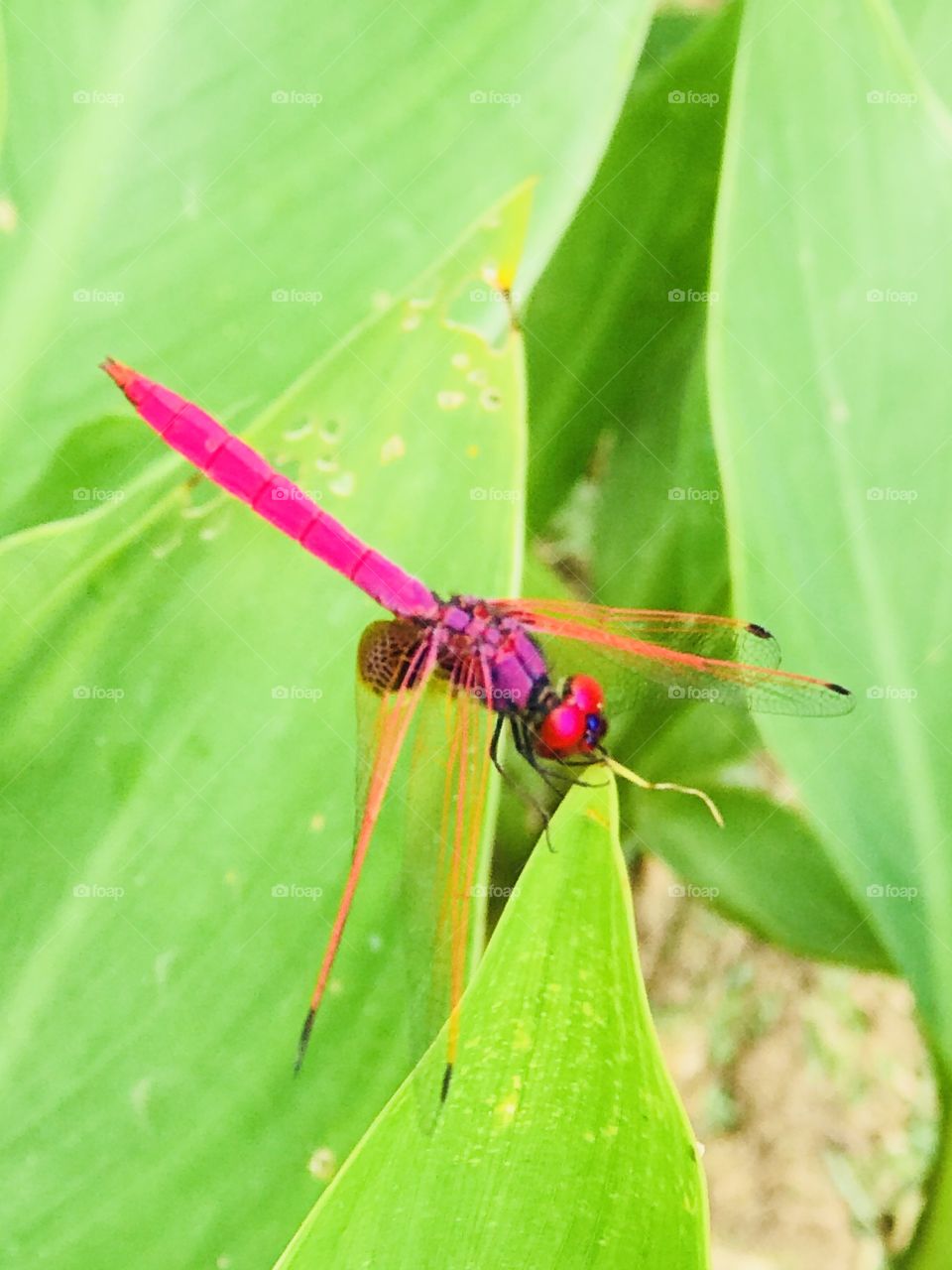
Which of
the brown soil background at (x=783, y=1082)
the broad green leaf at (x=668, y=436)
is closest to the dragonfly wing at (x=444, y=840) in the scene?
the broad green leaf at (x=668, y=436)

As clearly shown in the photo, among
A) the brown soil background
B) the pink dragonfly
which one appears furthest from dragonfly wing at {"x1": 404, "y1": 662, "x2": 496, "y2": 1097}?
the brown soil background

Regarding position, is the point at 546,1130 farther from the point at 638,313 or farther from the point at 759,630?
the point at 638,313

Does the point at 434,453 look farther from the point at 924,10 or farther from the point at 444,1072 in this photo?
the point at 924,10

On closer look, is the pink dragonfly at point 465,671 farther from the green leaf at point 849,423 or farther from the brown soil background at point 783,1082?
the brown soil background at point 783,1082

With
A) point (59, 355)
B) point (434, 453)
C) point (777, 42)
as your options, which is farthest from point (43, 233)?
point (777, 42)

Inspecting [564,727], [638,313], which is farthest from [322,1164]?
[638,313]
